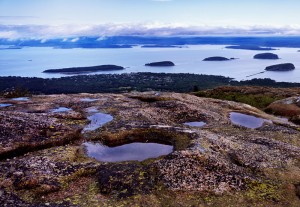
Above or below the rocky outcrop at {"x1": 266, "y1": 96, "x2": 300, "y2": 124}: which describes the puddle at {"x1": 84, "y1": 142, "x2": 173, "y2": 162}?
above

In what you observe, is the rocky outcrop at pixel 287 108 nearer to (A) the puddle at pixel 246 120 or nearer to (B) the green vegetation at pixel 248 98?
(B) the green vegetation at pixel 248 98

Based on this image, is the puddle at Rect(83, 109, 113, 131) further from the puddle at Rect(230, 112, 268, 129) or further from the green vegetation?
the green vegetation

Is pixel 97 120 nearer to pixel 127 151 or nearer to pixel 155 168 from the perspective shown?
pixel 127 151

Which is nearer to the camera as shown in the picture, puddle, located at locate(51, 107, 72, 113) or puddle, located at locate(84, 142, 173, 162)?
puddle, located at locate(84, 142, 173, 162)

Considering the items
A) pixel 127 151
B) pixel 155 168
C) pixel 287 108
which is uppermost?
pixel 155 168

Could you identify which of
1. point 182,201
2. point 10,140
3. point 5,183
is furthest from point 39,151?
point 182,201

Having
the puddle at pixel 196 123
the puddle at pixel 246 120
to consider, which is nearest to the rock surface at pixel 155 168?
the puddle at pixel 196 123

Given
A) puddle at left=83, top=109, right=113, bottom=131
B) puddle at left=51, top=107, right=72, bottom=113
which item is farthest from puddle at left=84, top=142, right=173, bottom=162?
puddle at left=51, top=107, right=72, bottom=113

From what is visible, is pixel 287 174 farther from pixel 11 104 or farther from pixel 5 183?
pixel 11 104

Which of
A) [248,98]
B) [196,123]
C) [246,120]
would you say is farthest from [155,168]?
[248,98]
